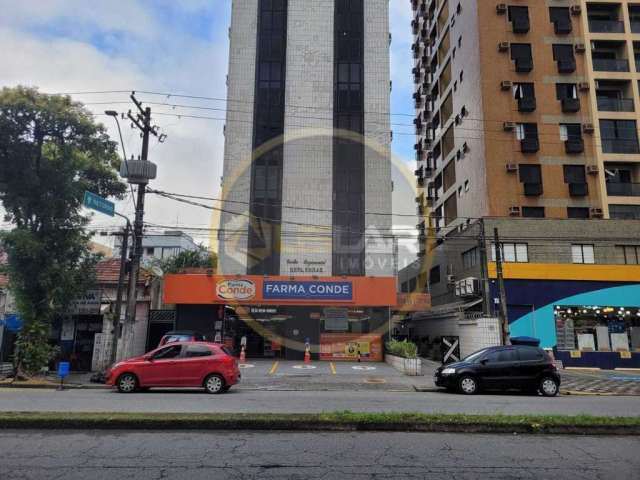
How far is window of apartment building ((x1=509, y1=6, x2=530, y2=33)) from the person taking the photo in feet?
113

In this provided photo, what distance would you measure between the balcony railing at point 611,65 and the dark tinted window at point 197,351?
113 feet

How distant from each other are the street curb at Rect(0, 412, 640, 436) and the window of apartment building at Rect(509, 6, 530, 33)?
3385 centimetres

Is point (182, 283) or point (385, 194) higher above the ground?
point (385, 194)

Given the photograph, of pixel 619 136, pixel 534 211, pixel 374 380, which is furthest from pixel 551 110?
pixel 374 380

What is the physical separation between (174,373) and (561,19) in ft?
121

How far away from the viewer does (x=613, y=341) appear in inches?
1054

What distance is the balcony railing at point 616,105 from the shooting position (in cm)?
3331

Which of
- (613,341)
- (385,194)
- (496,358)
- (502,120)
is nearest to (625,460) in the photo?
(496,358)

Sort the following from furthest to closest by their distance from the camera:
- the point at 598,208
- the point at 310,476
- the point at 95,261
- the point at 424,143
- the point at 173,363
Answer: the point at 424,143 → the point at 598,208 → the point at 95,261 → the point at 173,363 → the point at 310,476

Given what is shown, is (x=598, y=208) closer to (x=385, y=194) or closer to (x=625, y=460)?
(x=385, y=194)

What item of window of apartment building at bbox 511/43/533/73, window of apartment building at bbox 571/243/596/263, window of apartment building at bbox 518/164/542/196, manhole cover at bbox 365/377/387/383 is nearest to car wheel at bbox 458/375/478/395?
manhole cover at bbox 365/377/387/383

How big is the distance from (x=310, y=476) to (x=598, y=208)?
107ft

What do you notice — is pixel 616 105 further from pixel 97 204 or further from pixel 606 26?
pixel 97 204

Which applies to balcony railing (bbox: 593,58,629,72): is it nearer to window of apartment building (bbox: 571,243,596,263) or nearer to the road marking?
window of apartment building (bbox: 571,243,596,263)
